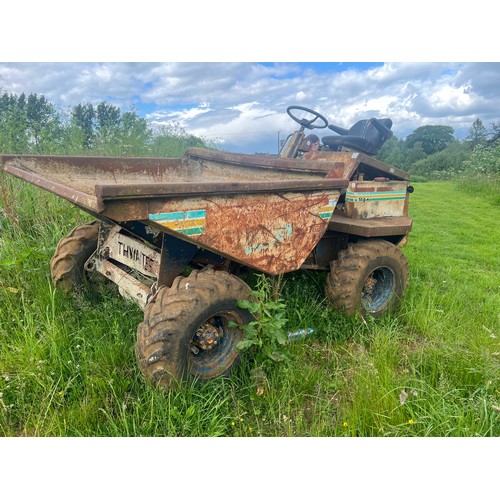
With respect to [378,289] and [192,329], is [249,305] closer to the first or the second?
[192,329]

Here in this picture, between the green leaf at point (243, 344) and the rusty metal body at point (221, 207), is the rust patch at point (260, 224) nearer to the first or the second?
the rusty metal body at point (221, 207)

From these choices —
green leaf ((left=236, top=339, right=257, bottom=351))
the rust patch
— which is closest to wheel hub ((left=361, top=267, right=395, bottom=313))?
the rust patch

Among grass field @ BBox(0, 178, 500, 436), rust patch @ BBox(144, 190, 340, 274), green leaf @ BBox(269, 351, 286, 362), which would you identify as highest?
rust patch @ BBox(144, 190, 340, 274)

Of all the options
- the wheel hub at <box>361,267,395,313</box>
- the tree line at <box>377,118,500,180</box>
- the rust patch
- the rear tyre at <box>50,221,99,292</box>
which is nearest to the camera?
the rust patch

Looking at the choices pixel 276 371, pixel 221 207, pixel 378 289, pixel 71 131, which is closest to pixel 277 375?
pixel 276 371

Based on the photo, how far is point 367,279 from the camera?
3.52 m

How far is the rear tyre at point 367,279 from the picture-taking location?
326cm

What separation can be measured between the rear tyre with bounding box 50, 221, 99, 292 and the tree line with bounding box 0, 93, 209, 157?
3.03 metres

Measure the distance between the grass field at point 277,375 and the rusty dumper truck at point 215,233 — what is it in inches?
7.9

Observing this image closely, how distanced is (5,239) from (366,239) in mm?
3529

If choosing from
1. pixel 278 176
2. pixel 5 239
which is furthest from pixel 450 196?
pixel 5 239

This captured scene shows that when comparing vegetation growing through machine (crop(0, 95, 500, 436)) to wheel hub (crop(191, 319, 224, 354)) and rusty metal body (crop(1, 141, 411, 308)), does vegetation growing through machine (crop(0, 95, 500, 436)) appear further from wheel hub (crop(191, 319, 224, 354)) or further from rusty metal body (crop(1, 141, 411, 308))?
rusty metal body (crop(1, 141, 411, 308))

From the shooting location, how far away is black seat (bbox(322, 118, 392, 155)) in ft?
13.8

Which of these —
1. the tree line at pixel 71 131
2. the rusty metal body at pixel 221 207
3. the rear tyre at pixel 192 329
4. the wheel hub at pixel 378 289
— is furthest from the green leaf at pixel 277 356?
the tree line at pixel 71 131
